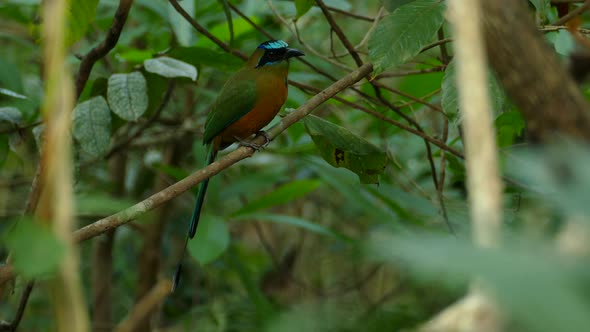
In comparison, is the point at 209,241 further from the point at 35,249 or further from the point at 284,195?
the point at 35,249

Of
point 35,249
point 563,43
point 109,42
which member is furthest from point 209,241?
point 35,249

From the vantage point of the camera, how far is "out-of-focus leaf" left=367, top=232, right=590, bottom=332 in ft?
1.83

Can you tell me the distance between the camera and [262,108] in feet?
10.7

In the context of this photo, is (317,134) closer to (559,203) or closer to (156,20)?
(156,20)

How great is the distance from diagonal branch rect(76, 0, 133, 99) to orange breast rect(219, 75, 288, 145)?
901 mm

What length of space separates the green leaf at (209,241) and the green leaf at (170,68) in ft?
2.09

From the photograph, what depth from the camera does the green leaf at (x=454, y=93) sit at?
193cm

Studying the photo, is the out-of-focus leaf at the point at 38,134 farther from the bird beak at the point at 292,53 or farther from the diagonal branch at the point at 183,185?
the bird beak at the point at 292,53

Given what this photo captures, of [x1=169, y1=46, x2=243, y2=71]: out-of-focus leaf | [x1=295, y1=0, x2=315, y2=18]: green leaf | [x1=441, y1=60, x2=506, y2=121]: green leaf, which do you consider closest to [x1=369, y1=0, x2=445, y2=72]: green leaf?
[x1=441, y1=60, x2=506, y2=121]: green leaf

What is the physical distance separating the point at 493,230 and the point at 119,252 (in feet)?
13.9

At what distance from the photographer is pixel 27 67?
4.81 meters

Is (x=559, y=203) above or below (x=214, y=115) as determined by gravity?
above

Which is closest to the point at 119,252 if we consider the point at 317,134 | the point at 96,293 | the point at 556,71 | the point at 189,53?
the point at 96,293

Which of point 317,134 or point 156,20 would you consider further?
point 156,20
